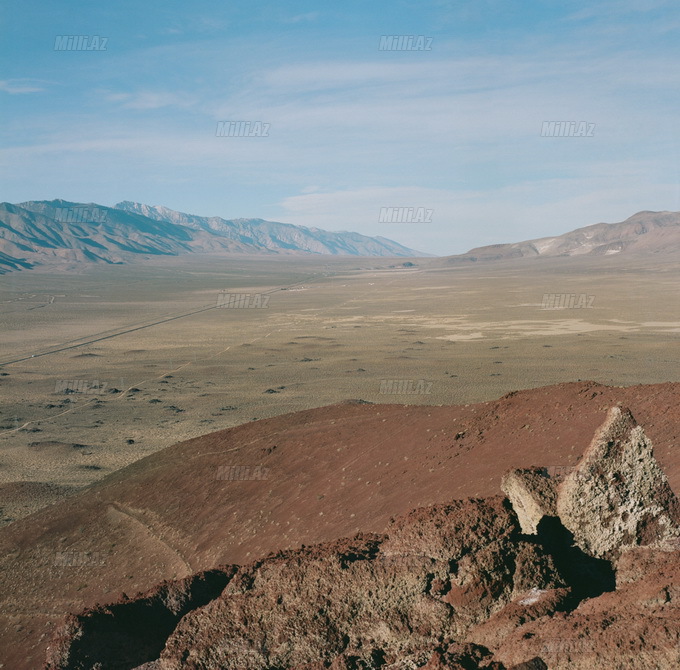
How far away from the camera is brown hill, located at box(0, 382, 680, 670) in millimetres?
17172

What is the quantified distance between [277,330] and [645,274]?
136m

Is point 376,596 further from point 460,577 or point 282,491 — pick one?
point 282,491

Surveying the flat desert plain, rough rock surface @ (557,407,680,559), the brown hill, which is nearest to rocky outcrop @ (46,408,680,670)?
rough rock surface @ (557,407,680,559)

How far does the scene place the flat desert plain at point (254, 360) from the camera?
141ft

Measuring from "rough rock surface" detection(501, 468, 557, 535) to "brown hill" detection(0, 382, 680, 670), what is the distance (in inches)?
139

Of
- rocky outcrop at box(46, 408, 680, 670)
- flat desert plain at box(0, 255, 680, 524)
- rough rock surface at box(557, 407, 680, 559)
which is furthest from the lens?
flat desert plain at box(0, 255, 680, 524)

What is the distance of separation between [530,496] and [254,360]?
214 ft

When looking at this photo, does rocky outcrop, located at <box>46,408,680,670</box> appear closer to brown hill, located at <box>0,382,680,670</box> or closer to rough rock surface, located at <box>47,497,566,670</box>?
rough rock surface, located at <box>47,497,566,670</box>

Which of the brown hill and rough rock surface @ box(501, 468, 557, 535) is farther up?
rough rock surface @ box(501, 468, 557, 535)

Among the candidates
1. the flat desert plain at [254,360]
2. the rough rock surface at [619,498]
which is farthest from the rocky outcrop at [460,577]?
the flat desert plain at [254,360]

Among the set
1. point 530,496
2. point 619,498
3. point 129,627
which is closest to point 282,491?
point 129,627

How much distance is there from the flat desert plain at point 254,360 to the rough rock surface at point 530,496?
23.5 m

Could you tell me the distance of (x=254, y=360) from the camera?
74688mm

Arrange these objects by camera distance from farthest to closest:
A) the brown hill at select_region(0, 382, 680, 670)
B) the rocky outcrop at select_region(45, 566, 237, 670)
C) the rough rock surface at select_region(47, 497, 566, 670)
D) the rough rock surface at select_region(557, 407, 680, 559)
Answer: the brown hill at select_region(0, 382, 680, 670) < the rocky outcrop at select_region(45, 566, 237, 670) < the rough rock surface at select_region(557, 407, 680, 559) < the rough rock surface at select_region(47, 497, 566, 670)
